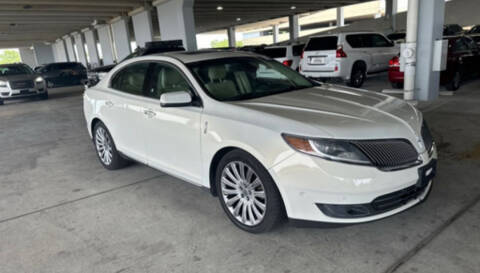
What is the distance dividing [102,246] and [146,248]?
0.39m

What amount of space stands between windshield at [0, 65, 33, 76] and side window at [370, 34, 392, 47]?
13.2 meters

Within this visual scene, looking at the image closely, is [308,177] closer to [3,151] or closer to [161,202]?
[161,202]

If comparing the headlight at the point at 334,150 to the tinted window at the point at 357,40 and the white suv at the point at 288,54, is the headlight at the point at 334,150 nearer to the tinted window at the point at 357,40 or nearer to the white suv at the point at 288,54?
Result: the tinted window at the point at 357,40

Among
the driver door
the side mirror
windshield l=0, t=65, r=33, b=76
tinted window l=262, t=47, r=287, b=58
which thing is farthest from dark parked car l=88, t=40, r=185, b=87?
the side mirror

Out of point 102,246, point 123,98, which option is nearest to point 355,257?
point 102,246

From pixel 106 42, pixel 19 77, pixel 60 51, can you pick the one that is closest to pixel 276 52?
pixel 19 77

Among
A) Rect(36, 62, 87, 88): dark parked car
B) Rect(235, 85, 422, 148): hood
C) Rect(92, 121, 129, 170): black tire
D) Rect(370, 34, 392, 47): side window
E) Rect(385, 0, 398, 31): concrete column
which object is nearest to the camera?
Rect(235, 85, 422, 148): hood

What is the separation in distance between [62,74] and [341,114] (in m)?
21.8

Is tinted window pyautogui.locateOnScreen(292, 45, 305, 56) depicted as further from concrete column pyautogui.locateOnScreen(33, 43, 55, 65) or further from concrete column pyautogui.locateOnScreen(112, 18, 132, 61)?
concrete column pyautogui.locateOnScreen(33, 43, 55, 65)

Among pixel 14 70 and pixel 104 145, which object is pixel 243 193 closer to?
pixel 104 145

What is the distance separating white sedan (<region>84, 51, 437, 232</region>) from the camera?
8.00 ft

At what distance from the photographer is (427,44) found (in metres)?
7.76

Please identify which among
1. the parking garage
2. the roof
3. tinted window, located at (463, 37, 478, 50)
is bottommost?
the parking garage

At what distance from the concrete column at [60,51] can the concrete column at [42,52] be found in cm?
194
